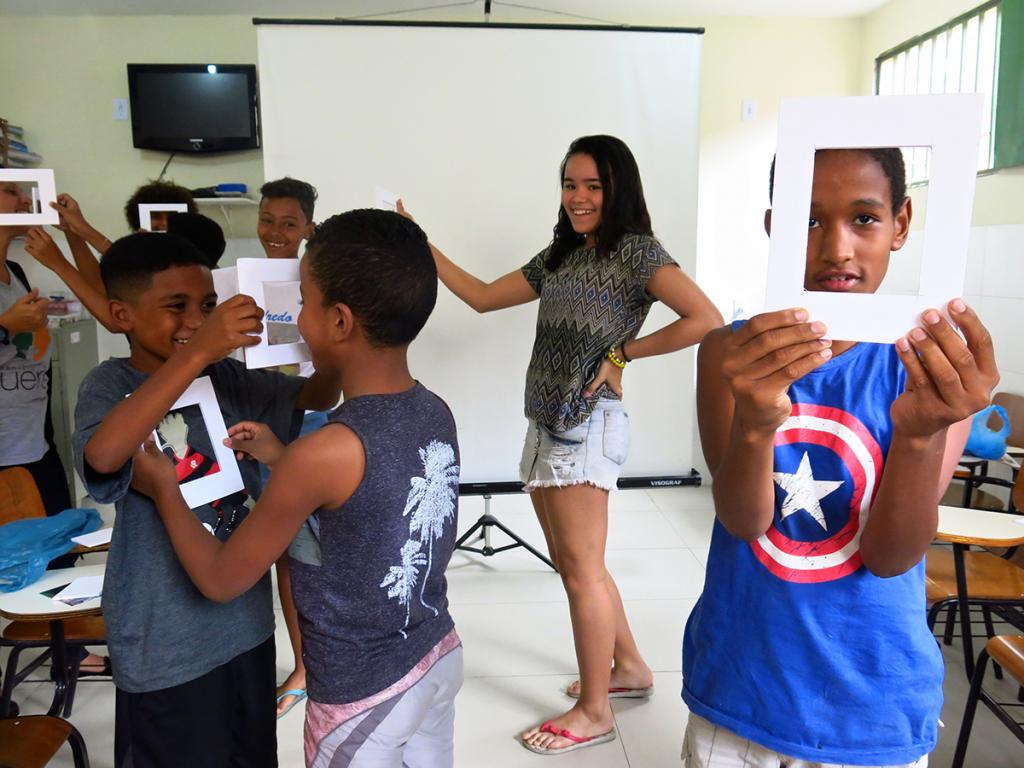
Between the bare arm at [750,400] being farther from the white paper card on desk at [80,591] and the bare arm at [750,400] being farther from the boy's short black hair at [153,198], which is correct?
the boy's short black hair at [153,198]

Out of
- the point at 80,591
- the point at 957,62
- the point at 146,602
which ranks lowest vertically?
the point at 80,591

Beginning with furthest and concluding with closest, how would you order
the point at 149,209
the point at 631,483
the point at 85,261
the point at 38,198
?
1. the point at 631,483
2. the point at 149,209
3. the point at 85,261
4. the point at 38,198

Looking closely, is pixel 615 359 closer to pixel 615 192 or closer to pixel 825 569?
pixel 615 192

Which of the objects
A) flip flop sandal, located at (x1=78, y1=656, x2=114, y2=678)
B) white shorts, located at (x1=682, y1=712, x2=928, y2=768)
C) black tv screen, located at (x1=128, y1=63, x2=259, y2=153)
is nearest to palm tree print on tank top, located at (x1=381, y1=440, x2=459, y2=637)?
white shorts, located at (x1=682, y1=712, x2=928, y2=768)

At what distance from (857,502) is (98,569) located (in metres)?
1.90

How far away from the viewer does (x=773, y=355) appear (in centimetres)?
67

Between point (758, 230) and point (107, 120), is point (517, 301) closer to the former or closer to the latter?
point (758, 230)

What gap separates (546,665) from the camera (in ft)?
7.97

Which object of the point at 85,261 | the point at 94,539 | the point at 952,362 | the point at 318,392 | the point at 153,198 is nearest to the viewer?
the point at 952,362

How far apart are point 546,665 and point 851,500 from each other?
1.80m

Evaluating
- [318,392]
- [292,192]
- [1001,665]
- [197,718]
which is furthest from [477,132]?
[1001,665]

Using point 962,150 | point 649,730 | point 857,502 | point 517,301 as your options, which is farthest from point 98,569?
point 962,150

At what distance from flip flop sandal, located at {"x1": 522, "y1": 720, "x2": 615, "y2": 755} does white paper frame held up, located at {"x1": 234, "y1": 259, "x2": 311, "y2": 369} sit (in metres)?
1.38

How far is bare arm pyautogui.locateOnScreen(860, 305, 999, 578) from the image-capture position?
63 centimetres
